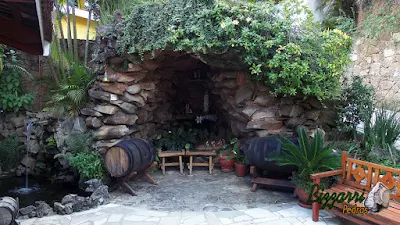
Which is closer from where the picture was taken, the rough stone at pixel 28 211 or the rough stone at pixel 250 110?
the rough stone at pixel 28 211

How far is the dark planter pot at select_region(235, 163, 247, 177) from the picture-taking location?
620cm

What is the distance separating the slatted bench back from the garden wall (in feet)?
14.9

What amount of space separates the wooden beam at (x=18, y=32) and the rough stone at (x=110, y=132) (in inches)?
107

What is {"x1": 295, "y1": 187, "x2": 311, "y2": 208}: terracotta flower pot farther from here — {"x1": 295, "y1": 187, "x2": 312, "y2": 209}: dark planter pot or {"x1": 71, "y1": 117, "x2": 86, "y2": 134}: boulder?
{"x1": 71, "y1": 117, "x2": 86, "y2": 134}: boulder

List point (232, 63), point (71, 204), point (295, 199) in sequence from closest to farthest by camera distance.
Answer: point (71, 204) → point (295, 199) → point (232, 63)

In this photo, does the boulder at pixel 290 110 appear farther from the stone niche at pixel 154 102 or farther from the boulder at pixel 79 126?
the boulder at pixel 79 126

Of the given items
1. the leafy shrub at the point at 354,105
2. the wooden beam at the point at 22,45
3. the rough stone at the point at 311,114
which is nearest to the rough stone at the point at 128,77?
the wooden beam at the point at 22,45

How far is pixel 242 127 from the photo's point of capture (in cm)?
629

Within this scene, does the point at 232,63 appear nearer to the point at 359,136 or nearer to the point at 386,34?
the point at 359,136

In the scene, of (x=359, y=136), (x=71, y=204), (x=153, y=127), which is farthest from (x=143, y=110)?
(x=359, y=136)

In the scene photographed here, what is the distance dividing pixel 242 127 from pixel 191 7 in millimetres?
2601

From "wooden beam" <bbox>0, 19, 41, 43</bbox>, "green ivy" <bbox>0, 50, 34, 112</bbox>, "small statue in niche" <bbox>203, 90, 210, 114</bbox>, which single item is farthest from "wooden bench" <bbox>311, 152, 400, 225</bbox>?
"green ivy" <bbox>0, 50, 34, 112</bbox>

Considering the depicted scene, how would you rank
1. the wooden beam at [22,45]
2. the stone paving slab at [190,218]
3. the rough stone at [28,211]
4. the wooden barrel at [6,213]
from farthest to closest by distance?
the rough stone at [28,211] → the stone paving slab at [190,218] → the wooden beam at [22,45] → the wooden barrel at [6,213]

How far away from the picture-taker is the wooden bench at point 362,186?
3.11m
